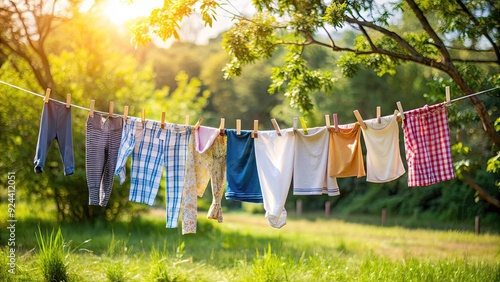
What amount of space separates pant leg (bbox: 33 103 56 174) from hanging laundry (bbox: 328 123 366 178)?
2465 mm

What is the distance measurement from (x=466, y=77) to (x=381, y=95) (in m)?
9.87

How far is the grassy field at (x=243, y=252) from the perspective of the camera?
648 cm

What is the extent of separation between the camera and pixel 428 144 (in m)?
5.10

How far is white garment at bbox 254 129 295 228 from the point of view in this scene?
5.33 meters

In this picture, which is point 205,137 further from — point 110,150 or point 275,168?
point 110,150

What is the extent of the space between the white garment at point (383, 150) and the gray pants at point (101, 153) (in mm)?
2259

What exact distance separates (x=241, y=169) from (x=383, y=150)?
1.28 meters

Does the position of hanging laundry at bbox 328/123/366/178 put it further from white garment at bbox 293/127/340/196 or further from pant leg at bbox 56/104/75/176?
pant leg at bbox 56/104/75/176

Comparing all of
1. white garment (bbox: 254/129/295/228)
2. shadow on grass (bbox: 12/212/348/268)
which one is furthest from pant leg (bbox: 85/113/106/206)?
shadow on grass (bbox: 12/212/348/268)

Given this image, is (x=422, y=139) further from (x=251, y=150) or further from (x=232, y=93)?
(x=232, y=93)

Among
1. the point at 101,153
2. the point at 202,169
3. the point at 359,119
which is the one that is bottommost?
the point at 202,169

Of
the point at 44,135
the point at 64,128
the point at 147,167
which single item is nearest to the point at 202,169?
the point at 147,167

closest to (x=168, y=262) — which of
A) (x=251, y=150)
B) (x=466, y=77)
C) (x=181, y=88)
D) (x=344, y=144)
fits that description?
(x=251, y=150)

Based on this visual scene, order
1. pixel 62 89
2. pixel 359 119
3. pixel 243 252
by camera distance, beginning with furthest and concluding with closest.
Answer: pixel 62 89 < pixel 243 252 < pixel 359 119
